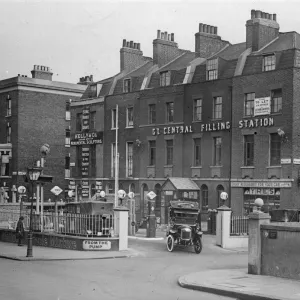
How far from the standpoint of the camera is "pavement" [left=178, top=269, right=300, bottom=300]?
1512cm

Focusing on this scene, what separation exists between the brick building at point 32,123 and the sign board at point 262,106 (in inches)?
1087

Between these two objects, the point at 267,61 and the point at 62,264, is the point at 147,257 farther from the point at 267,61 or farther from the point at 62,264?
the point at 267,61

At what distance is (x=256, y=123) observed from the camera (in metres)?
40.1

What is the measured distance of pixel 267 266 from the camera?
18.8m

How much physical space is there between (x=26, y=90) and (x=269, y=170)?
98.9 ft

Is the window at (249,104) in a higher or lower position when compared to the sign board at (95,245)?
higher

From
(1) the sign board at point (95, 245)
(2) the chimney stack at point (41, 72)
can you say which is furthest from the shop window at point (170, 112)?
(2) the chimney stack at point (41, 72)

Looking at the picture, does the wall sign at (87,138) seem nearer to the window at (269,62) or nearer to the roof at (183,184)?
the roof at (183,184)

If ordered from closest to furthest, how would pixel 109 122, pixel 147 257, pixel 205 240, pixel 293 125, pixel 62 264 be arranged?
A: 1. pixel 62 264
2. pixel 147 257
3. pixel 205 240
4. pixel 293 125
5. pixel 109 122

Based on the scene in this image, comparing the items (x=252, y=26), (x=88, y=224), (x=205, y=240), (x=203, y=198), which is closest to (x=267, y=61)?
(x=252, y=26)

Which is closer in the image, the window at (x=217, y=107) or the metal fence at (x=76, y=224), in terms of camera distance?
the metal fence at (x=76, y=224)

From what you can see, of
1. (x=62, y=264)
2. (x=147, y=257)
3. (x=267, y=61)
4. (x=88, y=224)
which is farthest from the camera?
(x=267, y=61)

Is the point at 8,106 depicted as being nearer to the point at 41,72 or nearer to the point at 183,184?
the point at 41,72

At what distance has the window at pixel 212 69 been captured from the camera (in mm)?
44000
